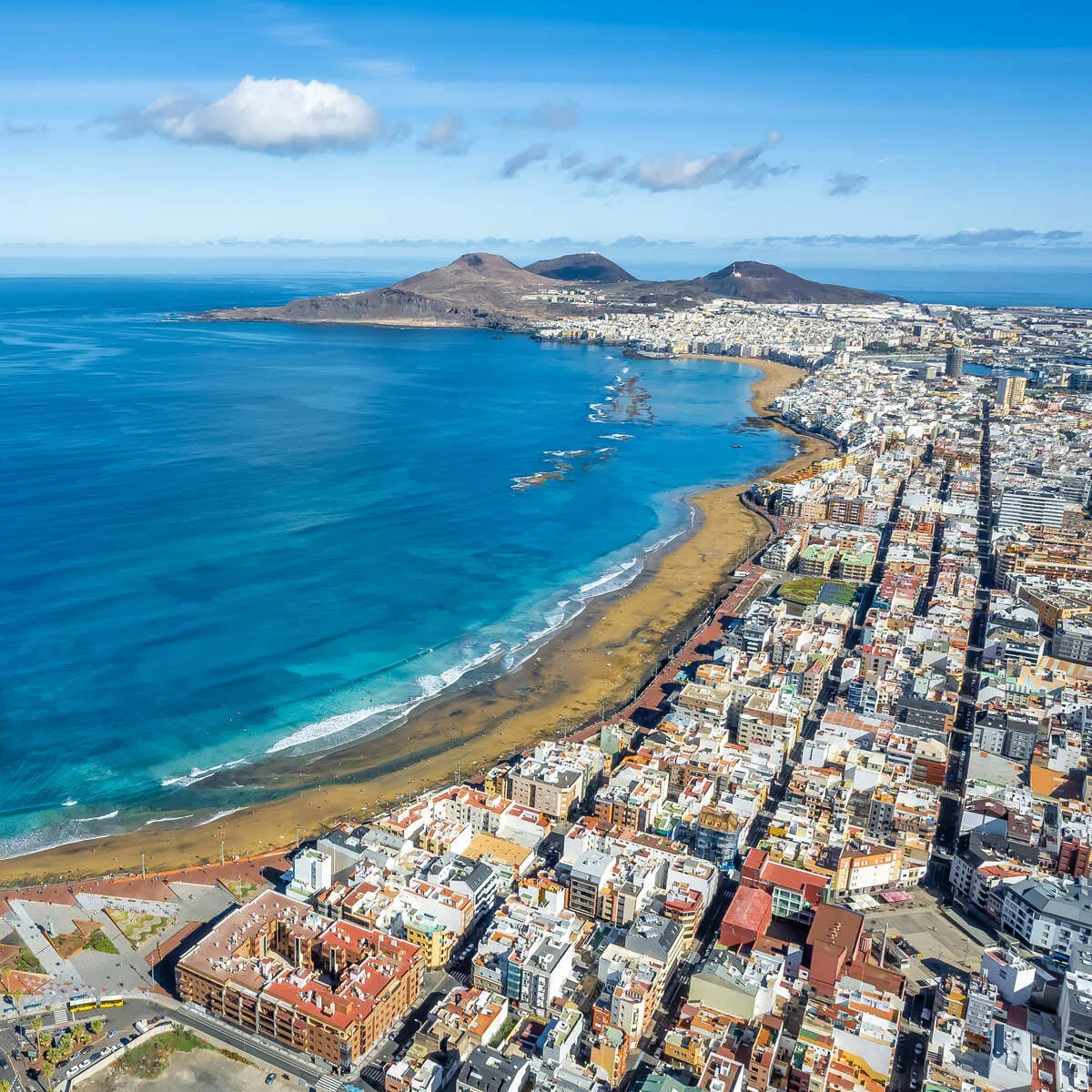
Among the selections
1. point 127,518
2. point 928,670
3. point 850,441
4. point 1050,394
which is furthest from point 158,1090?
point 1050,394

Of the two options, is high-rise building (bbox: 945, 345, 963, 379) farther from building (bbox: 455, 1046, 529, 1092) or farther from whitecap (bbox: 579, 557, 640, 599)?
building (bbox: 455, 1046, 529, 1092)

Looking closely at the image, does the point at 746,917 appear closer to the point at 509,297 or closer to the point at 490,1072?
the point at 490,1072

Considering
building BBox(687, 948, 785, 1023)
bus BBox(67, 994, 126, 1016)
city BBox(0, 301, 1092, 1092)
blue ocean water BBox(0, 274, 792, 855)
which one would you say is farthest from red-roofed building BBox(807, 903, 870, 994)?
blue ocean water BBox(0, 274, 792, 855)

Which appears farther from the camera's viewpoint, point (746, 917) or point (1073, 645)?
point (1073, 645)

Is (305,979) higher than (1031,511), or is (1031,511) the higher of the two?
(1031,511)

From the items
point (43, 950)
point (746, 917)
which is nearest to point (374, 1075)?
point (43, 950)

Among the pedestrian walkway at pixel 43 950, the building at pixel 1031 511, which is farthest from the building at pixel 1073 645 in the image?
the pedestrian walkway at pixel 43 950

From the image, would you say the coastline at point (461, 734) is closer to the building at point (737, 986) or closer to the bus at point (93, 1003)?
the bus at point (93, 1003)

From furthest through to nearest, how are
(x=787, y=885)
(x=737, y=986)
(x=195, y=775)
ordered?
(x=195, y=775)
(x=787, y=885)
(x=737, y=986)
